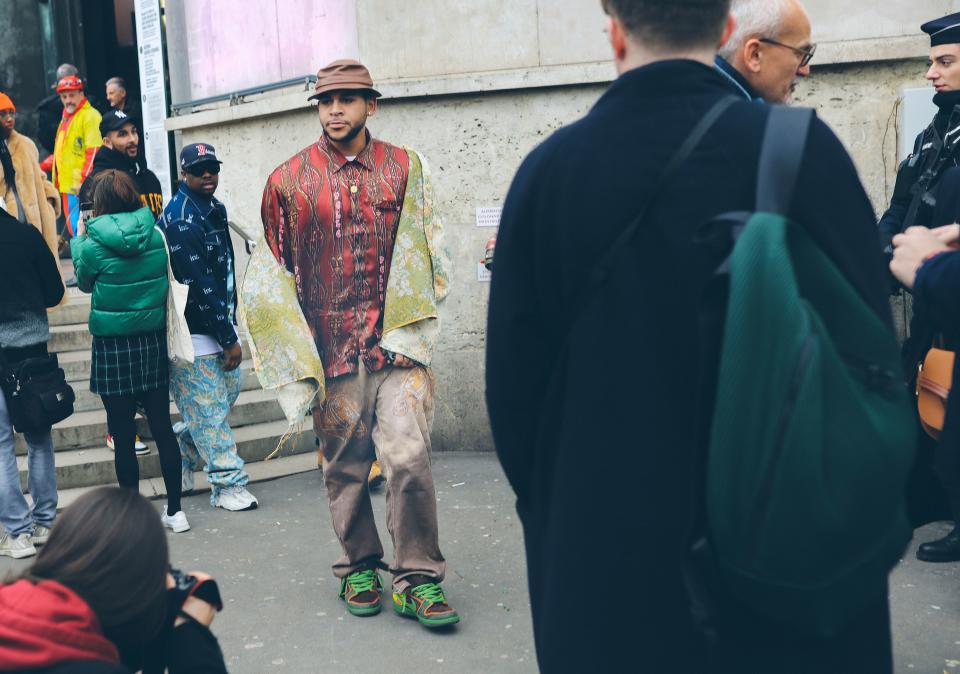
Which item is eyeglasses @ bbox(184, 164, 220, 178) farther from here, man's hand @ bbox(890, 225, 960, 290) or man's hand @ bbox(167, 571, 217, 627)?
man's hand @ bbox(890, 225, 960, 290)

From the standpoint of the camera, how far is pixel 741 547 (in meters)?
1.58

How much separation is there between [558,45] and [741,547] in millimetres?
5926

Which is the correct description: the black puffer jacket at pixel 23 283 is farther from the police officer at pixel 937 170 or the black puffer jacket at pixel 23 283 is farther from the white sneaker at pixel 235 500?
the police officer at pixel 937 170

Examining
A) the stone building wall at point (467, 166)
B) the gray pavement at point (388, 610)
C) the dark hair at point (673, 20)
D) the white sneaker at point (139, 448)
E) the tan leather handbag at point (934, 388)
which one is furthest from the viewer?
the stone building wall at point (467, 166)

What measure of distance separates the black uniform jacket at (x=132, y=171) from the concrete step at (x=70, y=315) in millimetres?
999

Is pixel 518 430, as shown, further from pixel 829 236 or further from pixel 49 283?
pixel 49 283

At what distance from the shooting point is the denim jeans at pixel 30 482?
18.3ft

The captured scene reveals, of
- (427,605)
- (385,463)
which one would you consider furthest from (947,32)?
(427,605)

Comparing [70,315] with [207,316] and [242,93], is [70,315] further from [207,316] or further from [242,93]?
[207,316]

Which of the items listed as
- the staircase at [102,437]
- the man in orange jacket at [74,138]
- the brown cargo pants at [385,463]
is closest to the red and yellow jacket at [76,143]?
the man in orange jacket at [74,138]

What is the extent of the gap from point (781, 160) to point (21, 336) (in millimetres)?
4690

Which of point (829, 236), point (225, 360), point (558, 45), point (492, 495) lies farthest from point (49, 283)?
point (829, 236)

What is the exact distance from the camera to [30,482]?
19.0 ft

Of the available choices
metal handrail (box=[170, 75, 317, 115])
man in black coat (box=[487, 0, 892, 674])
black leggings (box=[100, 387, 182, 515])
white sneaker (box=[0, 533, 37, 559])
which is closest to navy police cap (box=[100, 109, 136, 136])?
metal handrail (box=[170, 75, 317, 115])
